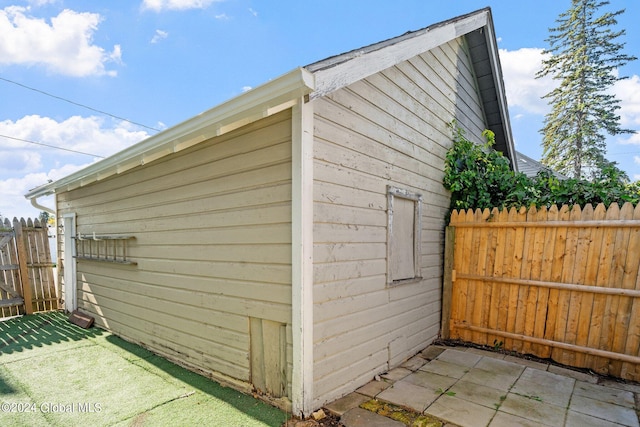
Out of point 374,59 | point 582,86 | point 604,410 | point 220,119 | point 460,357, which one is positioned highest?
point 582,86

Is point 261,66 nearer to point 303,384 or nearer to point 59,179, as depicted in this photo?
point 59,179

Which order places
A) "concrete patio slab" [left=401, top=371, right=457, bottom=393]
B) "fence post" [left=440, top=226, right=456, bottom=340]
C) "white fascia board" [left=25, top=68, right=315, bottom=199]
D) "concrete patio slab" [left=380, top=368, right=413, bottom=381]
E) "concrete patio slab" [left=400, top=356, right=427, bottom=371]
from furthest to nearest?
"fence post" [left=440, top=226, right=456, bottom=340], "concrete patio slab" [left=400, top=356, right=427, bottom=371], "concrete patio slab" [left=380, top=368, right=413, bottom=381], "concrete patio slab" [left=401, top=371, right=457, bottom=393], "white fascia board" [left=25, top=68, right=315, bottom=199]

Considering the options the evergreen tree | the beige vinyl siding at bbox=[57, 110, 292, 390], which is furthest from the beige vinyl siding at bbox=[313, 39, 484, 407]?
the evergreen tree

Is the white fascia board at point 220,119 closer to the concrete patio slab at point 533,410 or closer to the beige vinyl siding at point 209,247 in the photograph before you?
the beige vinyl siding at point 209,247

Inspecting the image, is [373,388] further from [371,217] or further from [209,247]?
[209,247]

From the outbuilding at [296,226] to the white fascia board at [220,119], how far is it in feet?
0.04

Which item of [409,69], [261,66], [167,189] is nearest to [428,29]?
[409,69]

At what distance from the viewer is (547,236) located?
3.67 m

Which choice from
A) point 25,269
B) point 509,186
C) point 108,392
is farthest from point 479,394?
point 25,269

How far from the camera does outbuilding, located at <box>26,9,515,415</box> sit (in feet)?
7.68

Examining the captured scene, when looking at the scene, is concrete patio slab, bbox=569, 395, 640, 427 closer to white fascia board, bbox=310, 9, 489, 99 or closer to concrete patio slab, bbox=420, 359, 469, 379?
concrete patio slab, bbox=420, 359, 469, 379

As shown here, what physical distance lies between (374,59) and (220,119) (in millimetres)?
1450

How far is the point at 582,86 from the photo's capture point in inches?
625

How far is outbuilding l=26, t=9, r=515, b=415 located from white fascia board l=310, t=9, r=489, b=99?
0.02m
